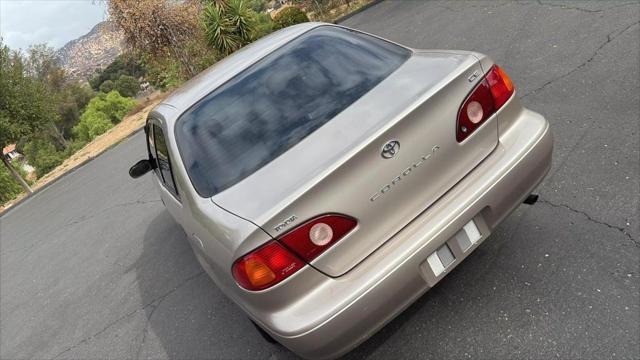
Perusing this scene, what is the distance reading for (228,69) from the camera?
323 cm

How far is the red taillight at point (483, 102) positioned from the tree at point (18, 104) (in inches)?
640

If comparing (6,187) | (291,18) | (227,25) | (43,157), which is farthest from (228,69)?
(43,157)

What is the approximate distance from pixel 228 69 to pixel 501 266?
7.30 ft

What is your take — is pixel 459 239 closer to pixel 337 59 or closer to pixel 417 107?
pixel 417 107

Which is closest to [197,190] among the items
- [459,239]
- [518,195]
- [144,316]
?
Result: [459,239]

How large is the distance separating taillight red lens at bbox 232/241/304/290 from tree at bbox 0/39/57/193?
15821mm

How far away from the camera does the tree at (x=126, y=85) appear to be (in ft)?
253

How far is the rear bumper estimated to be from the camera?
218cm

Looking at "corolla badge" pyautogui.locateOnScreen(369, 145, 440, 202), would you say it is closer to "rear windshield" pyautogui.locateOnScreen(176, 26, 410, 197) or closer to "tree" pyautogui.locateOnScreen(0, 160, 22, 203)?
"rear windshield" pyautogui.locateOnScreen(176, 26, 410, 197)

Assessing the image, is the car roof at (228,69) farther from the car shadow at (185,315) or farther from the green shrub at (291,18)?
the green shrub at (291,18)

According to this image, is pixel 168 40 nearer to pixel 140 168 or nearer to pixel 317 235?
pixel 140 168

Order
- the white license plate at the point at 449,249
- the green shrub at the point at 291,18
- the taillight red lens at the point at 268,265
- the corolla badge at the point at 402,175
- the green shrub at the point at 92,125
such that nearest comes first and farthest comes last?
the taillight red lens at the point at 268,265 → the corolla badge at the point at 402,175 → the white license plate at the point at 449,249 → the green shrub at the point at 291,18 → the green shrub at the point at 92,125

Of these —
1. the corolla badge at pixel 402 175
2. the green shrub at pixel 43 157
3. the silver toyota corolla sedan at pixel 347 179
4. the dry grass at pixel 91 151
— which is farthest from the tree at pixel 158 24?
the green shrub at pixel 43 157

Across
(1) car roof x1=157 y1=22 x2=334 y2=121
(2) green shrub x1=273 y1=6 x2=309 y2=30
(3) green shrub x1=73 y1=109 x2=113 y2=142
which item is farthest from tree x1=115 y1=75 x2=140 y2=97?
(1) car roof x1=157 y1=22 x2=334 y2=121
